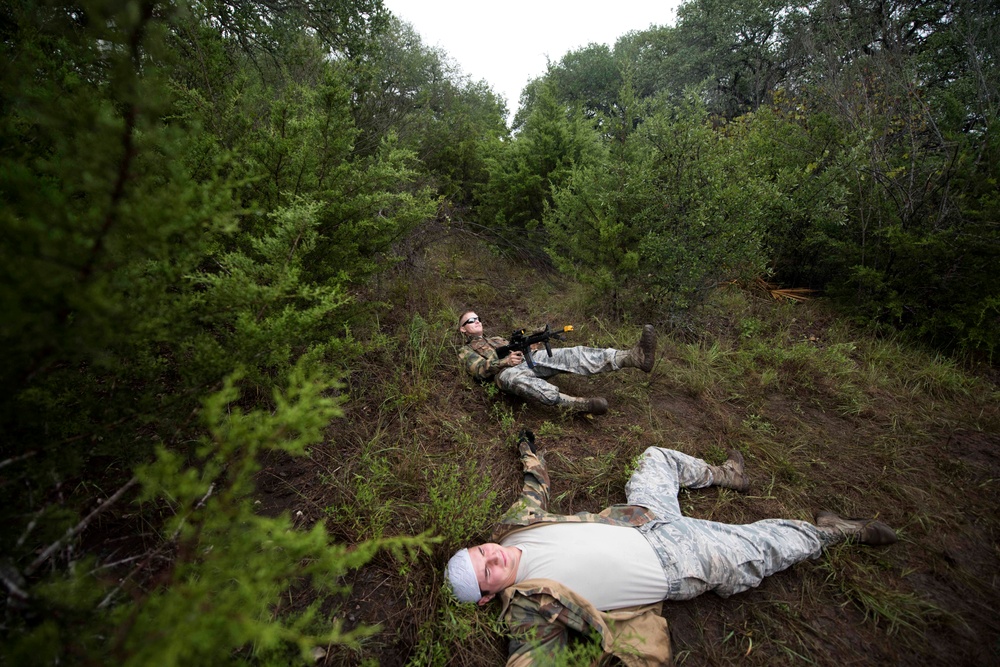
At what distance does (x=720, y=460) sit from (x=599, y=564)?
1.40m

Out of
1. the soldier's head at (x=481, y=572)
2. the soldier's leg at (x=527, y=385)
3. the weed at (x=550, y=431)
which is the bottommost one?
the soldier's head at (x=481, y=572)

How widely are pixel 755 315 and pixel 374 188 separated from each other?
463 cm

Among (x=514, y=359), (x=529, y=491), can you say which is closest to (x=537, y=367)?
(x=514, y=359)

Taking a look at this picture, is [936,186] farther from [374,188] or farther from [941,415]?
[374,188]

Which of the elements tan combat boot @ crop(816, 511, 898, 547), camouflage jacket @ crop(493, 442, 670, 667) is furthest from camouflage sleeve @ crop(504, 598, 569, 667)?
tan combat boot @ crop(816, 511, 898, 547)

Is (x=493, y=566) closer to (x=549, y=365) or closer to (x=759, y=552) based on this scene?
(x=759, y=552)

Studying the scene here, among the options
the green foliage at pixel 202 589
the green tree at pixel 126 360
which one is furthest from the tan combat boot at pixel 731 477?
the green foliage at pixel 202 589

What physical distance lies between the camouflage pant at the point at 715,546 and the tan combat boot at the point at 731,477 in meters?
0.31

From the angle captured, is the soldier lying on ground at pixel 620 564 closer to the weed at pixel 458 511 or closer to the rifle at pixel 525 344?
the weed at pixel 458 511

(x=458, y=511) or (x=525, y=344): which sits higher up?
(x=525, y=344)

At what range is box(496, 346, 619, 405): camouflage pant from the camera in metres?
2.92

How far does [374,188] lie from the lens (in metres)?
2.78

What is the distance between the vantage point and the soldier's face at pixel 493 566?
171cm

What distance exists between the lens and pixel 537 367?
132 inches
